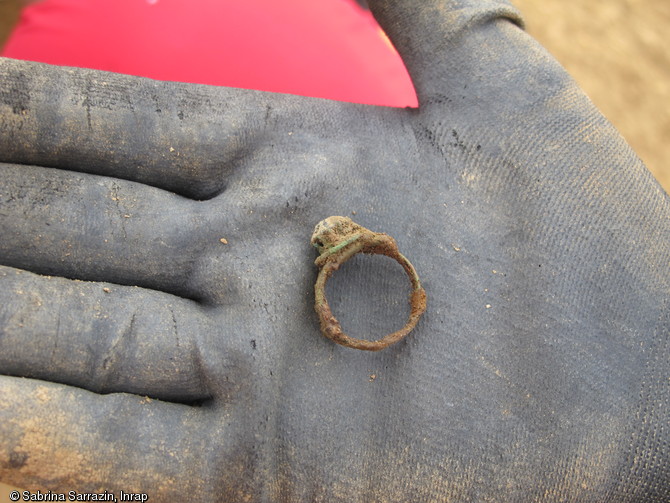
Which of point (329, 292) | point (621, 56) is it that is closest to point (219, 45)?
point (329, 292)

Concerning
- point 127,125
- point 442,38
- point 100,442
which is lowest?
point 100,442

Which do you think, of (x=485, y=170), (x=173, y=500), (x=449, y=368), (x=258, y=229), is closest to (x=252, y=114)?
(x=258, y=229)

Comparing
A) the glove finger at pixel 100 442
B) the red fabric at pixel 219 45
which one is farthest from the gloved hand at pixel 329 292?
the red fabric at pixel 219 45

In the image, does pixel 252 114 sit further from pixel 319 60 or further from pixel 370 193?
pixel 319 60

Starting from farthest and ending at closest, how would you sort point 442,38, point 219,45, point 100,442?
point 219,45 → point 442,38 → point 100,442

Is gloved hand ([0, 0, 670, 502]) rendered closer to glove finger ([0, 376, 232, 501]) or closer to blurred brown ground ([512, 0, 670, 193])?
glove finger ([0, 376, 232, 501])

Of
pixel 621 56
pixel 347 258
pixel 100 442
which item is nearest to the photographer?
pixel 100 442

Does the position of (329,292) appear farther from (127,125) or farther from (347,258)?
(127,125)
